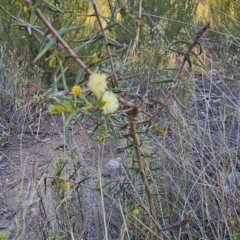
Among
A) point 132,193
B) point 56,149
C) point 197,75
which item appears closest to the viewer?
point 132,193

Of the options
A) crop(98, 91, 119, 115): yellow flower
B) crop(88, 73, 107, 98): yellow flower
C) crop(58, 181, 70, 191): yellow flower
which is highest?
crop(88, 73, 107, 98): yellow flower

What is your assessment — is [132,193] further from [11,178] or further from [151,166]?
[11,178]

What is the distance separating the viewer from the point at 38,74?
110 inches

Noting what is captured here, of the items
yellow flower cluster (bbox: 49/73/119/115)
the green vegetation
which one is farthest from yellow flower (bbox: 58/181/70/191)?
yellow flower cluster (bbox: 49/73/119/115)

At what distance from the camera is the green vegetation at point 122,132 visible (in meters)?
0.98

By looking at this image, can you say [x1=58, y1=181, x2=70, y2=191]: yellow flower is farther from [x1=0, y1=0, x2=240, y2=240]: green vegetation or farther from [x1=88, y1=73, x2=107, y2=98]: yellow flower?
[x1=88, y1=73, x2=107, y2=98]: yellow flower

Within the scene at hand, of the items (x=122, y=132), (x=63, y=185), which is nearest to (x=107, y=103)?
(x=63, y=185)

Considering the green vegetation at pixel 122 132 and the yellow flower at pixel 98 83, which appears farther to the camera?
the green vegetation at pixel 122 132

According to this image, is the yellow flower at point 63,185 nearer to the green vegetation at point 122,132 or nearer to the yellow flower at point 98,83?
the green vegetation at point 122,132

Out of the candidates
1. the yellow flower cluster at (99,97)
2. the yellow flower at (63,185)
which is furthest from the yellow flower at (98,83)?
the yellow flower at (63,185)

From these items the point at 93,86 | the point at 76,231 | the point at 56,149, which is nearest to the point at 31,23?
the point at 93,86

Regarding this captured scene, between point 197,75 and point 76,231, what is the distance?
1.88m

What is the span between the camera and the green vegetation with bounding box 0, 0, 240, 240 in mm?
980

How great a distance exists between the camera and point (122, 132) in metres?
1.65
